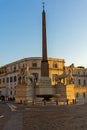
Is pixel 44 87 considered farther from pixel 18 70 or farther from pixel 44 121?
pixel 18 70

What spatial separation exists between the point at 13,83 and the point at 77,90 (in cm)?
2533

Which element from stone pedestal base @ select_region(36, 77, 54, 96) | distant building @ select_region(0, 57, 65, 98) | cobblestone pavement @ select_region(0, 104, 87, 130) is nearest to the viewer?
cobblestone pavement @ select_region(0, 104, 87, 130)

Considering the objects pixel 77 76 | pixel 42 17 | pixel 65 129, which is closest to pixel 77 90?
pixel 77 76

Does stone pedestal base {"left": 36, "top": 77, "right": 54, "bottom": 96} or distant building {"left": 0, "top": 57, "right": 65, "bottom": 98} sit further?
distant building {"left": 0, "top": 57, "right": 65, "bottom": 98}

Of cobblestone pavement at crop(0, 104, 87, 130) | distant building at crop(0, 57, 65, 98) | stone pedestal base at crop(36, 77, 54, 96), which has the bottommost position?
cobblestone pavement at crop(0, 104, 87, 130)

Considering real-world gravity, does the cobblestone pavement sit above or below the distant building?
below

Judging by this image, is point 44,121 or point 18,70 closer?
point 44,121

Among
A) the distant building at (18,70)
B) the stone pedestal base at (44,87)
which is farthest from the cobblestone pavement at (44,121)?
the distant building at (18,70)

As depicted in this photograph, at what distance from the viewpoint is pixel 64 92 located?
56.8 meters

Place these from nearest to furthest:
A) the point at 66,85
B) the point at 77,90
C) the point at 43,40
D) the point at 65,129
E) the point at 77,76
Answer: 1. the point at 65,129
2. the point at 43,40
3. the point at 66,85
4. the point at 77,90
5. the point at 77,76

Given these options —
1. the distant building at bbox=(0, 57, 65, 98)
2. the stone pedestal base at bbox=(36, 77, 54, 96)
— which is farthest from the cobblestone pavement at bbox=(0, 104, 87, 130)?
the distant building at bbox=(0, 57, 65, 98)

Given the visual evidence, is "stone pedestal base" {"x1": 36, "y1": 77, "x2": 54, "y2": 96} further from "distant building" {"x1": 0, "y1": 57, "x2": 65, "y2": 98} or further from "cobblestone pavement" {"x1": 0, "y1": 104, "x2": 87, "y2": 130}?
"distant building" {"x1": 0, "y1": 57, "x2": 65, "y2": 98}

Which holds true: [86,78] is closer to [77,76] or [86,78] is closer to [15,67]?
[77,76]

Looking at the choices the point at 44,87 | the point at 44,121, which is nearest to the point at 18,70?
the point at 44,87
